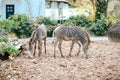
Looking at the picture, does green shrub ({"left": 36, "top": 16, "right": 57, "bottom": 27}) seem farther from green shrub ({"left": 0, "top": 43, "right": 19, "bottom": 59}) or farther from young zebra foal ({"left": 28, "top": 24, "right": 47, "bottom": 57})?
green shrub ({"left": 0, "top": 43, "right": 19, "bottom": 59})

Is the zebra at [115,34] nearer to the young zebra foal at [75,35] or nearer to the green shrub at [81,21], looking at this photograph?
the young zebra foal at [75,35]

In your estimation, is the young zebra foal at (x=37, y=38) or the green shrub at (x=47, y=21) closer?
the young zebra foal at (x=37, y=38)

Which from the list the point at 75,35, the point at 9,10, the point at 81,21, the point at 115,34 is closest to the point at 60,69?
the point at 75,35

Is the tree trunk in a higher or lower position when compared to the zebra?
lower

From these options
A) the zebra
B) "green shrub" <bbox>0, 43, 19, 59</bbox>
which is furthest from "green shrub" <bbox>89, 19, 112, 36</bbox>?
the zebra

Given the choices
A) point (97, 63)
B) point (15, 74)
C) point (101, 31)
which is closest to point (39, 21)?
point (101, 31)

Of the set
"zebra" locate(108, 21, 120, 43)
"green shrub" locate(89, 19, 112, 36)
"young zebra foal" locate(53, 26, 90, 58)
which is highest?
"zebra" locate(108, 21, 120, 43)

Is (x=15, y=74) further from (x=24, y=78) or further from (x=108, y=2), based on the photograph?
(x=108, y=2)

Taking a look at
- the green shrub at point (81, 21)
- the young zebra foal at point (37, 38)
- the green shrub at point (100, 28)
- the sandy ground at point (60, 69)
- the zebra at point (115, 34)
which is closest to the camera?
the zebra at point (115, 34)

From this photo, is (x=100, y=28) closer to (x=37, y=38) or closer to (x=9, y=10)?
(x=9, y=10)

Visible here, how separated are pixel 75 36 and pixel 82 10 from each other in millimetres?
16259

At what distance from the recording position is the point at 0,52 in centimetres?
988

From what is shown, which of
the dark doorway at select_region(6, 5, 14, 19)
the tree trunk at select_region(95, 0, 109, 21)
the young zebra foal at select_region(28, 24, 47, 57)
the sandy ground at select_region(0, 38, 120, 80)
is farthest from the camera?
the dark doorway at select_region(6, 5, 14, 19)

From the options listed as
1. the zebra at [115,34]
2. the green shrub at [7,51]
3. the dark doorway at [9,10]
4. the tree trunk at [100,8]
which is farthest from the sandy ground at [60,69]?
the dark doorway at [9,10]
